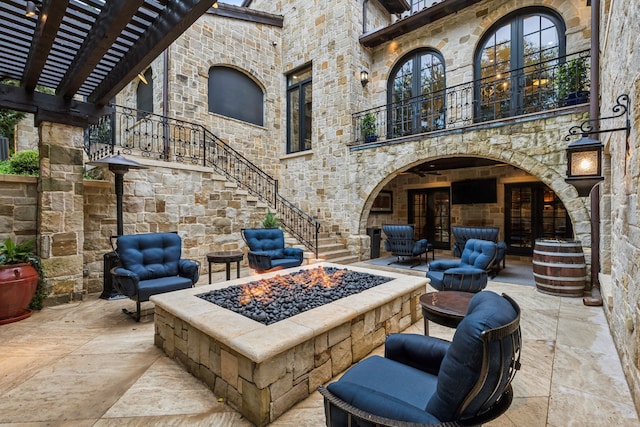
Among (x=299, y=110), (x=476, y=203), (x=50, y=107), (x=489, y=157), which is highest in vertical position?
(x=299, y=110)

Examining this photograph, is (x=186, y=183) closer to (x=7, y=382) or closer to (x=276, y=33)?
(x=7, y=382)

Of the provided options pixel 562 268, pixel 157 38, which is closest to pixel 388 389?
pixel 157 38

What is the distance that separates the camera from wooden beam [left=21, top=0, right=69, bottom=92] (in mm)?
2086

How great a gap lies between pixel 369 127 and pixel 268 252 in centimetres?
395

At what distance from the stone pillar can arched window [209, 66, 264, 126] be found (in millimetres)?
4170

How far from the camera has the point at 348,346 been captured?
231 cm

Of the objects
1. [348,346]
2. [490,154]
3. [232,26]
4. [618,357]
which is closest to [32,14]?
[348,346]

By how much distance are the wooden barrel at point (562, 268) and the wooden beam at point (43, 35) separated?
224 inches

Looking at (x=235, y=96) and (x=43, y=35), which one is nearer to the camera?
(x=43, y=35)

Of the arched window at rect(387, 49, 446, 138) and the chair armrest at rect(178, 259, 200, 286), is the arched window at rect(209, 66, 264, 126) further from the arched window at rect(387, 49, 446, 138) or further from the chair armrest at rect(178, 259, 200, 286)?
the chair armrest at rect(178, 259, 200, 286)

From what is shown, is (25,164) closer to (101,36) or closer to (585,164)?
(101,36)

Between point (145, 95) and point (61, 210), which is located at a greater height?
Answer: point (145, 95)

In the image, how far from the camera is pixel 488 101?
6.09 metres

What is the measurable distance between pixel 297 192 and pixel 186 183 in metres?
3.49
